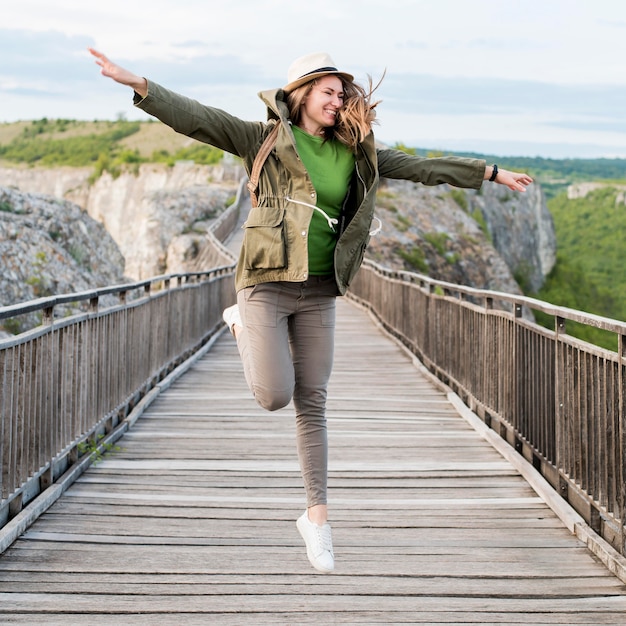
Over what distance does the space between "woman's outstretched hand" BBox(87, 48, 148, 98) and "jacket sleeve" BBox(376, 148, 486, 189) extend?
45.1 inches

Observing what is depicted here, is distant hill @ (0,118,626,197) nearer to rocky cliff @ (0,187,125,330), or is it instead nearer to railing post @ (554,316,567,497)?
rocky cliff @ (0,187,125,330)

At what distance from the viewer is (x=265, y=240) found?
3898mm

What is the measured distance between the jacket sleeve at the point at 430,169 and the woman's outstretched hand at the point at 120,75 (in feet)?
3.76

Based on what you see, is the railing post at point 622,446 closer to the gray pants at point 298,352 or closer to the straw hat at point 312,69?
the gray pants at point 298,352

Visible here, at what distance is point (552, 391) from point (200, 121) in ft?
9.94

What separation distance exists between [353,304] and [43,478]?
21.8m

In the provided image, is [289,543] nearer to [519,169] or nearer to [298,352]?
[298,352]

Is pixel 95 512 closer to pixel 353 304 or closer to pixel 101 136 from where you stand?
pixel 353 304

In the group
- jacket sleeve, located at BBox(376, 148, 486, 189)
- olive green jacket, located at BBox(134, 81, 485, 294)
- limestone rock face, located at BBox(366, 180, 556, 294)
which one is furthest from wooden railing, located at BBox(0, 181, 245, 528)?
limestone rock face, located at BBox(366, 180, 556, 294)

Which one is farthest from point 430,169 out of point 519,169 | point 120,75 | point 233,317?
point 519,169

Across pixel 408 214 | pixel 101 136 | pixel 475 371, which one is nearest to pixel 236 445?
pixel 475 371

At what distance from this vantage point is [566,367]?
5301mm

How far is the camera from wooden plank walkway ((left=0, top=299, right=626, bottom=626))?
149 inches

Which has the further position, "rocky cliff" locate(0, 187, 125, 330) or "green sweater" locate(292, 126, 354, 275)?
"rocky cliff" locate(0, 187, 125, 330)
